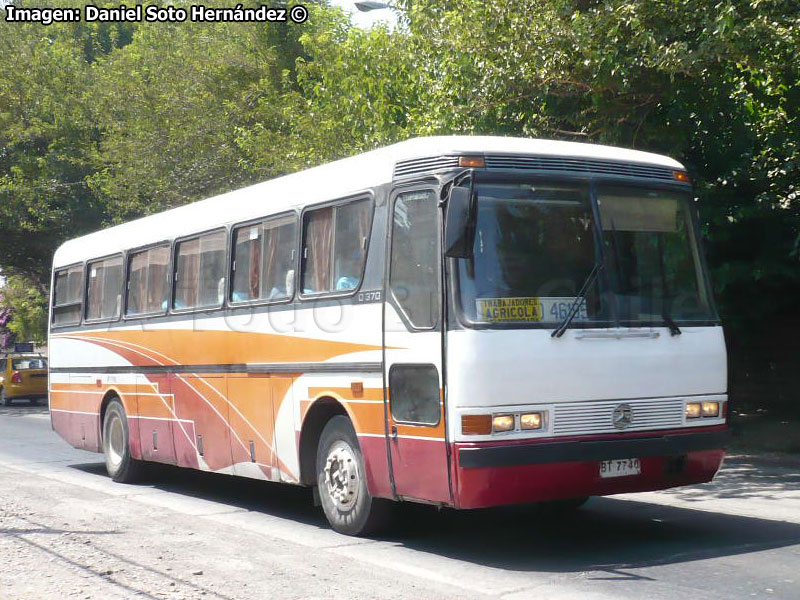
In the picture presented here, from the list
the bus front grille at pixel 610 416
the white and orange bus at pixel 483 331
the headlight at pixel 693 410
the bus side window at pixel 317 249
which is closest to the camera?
the white and orange bus at pixel 483 331

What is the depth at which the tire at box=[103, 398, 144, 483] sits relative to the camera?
1427 cm

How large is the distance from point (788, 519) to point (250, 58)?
24038 mm

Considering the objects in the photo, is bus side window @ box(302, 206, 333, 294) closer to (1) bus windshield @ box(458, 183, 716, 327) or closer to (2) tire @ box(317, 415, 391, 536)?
(2) tire @ box(317, 415, 391, 536)

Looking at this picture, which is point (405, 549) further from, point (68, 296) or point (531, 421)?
point (68, 296)

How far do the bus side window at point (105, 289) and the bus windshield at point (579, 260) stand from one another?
25.3 ft

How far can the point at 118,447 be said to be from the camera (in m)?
14.6

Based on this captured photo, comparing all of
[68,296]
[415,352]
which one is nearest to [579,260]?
[415,352]

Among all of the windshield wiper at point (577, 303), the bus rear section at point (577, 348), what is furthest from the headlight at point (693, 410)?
the windshield wiper at point (577, 303)

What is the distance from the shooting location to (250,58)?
31.1m

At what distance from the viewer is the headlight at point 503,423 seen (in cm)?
777

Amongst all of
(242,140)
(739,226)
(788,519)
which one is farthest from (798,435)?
(242,140)

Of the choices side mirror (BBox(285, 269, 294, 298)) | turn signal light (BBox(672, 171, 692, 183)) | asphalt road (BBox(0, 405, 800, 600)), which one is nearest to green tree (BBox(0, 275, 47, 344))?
asphalt road (BBox(0, 405, 800, 600))

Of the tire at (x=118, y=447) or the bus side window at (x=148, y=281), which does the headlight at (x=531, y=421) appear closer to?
the bus side window at (x=148, y=281)

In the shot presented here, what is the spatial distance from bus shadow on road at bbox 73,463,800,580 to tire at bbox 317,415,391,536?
25 centimetres
